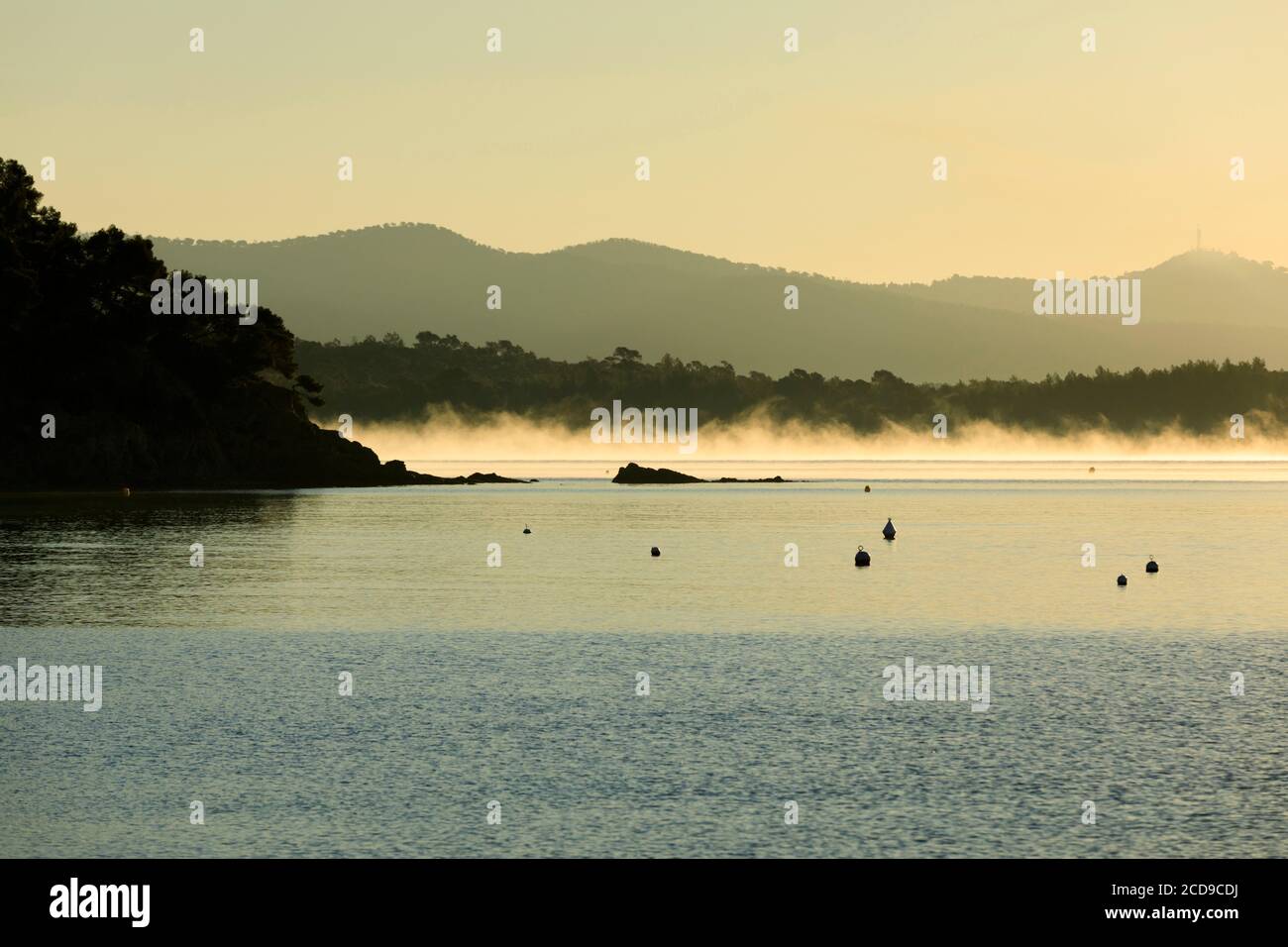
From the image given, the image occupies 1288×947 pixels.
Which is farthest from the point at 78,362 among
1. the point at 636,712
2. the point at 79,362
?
the point at 636,712

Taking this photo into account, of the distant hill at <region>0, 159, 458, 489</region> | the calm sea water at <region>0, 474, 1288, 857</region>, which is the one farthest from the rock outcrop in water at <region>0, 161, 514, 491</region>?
the calm sea water at <region>0, 474, 1288, 857</region>

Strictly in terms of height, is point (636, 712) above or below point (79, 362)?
below

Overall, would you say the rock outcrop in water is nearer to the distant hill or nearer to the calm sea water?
the distant hill

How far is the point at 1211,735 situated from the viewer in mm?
30812

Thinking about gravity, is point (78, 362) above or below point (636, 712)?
above

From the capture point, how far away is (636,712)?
110 feet

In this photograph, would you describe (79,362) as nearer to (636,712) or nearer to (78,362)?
(78,362)

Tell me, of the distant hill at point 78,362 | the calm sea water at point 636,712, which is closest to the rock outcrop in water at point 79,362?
the distant hill at point 78,362

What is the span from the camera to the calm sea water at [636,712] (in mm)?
22969

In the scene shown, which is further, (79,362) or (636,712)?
(79,362)

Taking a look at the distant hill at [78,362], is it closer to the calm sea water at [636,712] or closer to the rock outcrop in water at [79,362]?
the rock outcrop in water at [79,362]

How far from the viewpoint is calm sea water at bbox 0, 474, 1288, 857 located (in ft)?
75.4
